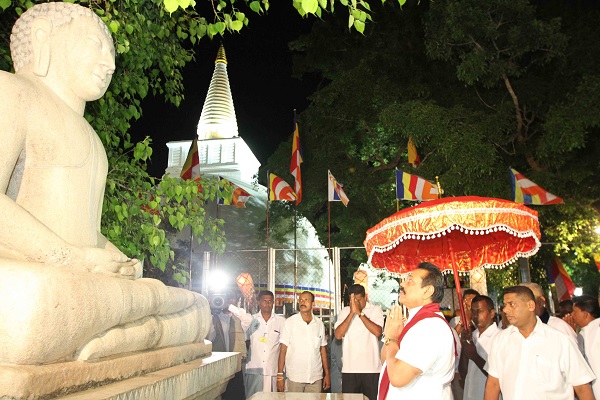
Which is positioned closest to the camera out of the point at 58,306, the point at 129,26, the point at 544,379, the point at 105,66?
the point at 58,306

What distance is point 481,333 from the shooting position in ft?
18.3

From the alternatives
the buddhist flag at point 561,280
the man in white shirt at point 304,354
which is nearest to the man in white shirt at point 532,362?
the man in white shirt at point 304,354

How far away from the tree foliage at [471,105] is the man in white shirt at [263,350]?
499 centimetres

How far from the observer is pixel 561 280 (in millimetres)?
13250

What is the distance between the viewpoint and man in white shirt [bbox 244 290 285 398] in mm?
6805

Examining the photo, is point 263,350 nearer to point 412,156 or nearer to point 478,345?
point 478,345

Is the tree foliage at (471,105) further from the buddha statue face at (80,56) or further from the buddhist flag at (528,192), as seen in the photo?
the buddha statue face at (80,56)

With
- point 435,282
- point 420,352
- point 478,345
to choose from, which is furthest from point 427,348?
point 478,345

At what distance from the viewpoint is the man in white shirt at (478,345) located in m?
5.34

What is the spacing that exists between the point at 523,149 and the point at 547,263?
14.8 feet

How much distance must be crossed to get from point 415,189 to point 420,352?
8.16m

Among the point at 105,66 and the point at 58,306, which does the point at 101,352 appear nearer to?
the point at 58,306

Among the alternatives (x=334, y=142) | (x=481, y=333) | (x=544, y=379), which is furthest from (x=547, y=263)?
(x=544, y=379)

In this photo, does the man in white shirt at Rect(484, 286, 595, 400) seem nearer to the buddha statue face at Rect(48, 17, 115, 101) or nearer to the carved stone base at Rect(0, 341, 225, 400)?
the carved stone base at Rect(0, 341, 225, 400)
